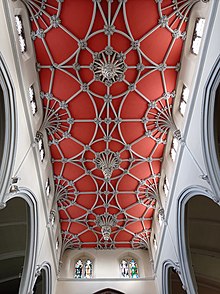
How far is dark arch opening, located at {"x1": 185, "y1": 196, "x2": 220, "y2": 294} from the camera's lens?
15.4 metres

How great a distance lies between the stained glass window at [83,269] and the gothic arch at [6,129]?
39.6 feet

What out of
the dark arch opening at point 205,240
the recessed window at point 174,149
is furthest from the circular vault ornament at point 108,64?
the dark arch opening at point 205,240

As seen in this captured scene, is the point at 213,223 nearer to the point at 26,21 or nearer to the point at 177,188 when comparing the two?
the point at 177,188

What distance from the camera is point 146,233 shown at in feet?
67.6

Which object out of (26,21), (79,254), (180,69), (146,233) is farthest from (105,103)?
(79,254)

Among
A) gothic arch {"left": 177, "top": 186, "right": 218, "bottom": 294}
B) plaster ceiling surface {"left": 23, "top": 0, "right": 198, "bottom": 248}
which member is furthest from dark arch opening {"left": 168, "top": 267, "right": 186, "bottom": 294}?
plaster ceiling surface {"left": 23, "top": 0, "right": 198, "bottom": 248}

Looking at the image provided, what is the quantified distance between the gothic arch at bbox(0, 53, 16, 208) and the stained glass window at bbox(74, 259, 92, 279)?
12084 mm

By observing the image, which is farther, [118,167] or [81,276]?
[81,276]

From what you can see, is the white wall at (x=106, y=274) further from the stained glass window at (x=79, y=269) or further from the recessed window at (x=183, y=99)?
the recessed window at (x=183, y=99)

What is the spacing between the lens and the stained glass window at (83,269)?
1943 cm

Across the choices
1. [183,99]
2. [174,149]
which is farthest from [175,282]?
[183,99]

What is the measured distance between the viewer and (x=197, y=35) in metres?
11.8

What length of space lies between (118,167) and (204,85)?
792 cm

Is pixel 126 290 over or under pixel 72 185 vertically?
under
